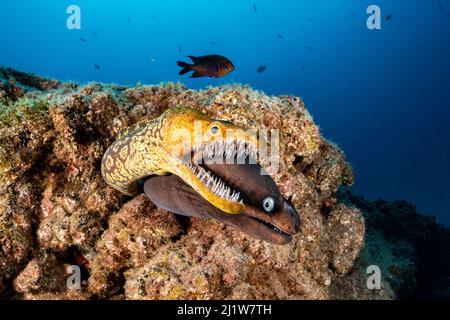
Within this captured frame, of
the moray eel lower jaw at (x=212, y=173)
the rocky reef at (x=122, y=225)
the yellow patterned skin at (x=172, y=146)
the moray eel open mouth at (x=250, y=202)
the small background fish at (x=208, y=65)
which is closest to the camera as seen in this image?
the moray eel lower jaw at (x=212, y=173)

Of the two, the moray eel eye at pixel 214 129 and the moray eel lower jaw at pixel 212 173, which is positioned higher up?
the moray eel eye at pixel 214 129

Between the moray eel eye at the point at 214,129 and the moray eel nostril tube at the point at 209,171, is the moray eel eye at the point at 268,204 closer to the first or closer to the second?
the moray eel nostril tube at the point at 209,171

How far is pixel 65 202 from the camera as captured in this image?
3660mm

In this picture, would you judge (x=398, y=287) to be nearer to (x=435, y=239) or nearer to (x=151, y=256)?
(x=151, y=256)

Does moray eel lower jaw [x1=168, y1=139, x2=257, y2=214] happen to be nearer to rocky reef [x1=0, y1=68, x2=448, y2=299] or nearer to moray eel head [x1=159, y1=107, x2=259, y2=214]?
moray eel head [x1=159, y1=107, x2=259, y2=214]

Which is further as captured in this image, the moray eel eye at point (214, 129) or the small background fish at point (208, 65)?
the small background fish at point (208, 65)

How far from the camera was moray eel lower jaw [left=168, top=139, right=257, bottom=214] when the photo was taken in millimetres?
2332

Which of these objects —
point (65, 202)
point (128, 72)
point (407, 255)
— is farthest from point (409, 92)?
point (65, 202)

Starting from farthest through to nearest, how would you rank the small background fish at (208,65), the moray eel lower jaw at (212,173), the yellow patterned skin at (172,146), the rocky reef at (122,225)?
the small background fish at (208,65), the rocky reef at (122,225), the yellow patterned skin at (172,146), the moray eel lower jaw at (212,173)

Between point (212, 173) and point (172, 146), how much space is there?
0.45m

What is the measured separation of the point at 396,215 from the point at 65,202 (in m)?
12.2

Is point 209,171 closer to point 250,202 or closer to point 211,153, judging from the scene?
point 211,153

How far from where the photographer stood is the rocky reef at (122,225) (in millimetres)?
3281

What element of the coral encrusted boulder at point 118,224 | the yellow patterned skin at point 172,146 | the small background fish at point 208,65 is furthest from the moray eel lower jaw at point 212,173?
the small background fish at point 208,65
